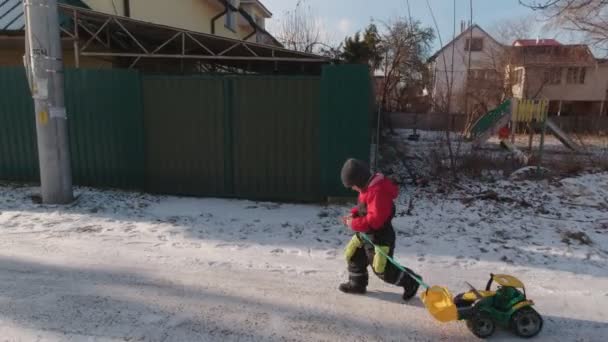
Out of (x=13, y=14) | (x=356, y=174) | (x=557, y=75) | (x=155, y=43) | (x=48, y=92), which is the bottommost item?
(x=356, y=174)

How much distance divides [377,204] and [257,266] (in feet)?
5.25

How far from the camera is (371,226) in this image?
3.21 m

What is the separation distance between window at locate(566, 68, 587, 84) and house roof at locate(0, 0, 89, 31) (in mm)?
38377

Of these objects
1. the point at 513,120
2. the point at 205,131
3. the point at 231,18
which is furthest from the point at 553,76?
the point at 205,131

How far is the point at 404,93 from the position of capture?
29.8 meters

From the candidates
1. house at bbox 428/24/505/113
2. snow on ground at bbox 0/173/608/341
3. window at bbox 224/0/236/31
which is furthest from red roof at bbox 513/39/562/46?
snow on ground at bbox 0/173/608/341

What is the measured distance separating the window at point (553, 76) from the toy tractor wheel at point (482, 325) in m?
36.5

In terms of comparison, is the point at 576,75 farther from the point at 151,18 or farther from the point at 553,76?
the point at 151,18

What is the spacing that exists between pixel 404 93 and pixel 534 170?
2125 centimetres

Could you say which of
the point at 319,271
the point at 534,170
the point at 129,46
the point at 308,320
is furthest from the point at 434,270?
the point at 129,46

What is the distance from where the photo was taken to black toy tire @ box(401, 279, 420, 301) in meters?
3.37

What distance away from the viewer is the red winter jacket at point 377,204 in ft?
10.4

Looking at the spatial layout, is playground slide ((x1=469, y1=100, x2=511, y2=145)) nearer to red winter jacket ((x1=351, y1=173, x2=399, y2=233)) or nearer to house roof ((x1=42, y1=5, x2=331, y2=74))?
house roof ((x1=42, y1=5, x2=331, y2=74))

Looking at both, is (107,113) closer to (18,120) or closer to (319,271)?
(18,120)
